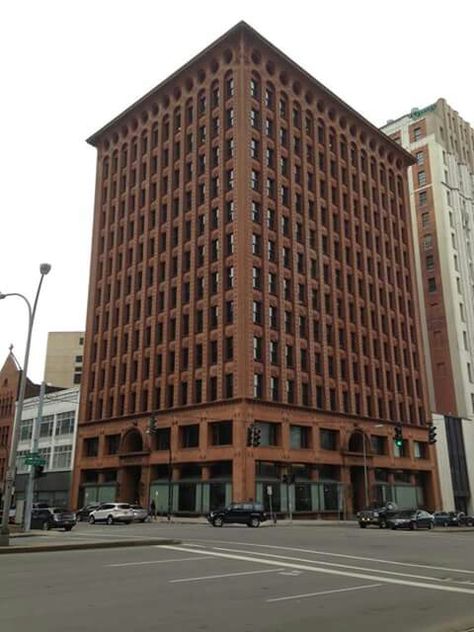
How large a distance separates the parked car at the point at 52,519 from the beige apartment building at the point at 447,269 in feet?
162

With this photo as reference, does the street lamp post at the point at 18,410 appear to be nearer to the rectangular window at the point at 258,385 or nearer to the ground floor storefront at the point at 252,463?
the ground floor storefront at the point at 252,463

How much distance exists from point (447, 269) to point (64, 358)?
241 feet

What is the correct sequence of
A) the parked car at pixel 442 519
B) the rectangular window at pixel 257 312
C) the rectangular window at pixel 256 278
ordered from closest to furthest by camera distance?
1. the parked car at pixel 442 519
2. the rectangular window at pixel 257 312
3. the rectangular window at pixel 256 278

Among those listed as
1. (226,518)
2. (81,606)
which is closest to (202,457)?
(226,518)

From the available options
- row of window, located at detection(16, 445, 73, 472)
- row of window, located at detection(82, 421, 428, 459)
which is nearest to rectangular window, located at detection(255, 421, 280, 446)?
row of window, located at detection(82, 421, 428, 459)

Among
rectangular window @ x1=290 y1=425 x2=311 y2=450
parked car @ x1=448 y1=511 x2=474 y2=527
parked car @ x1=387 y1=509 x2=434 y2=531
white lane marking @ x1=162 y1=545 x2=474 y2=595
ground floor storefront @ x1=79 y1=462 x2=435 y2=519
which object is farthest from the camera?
rectangular window @ x1=290 y1=425 x2=311 y2=450

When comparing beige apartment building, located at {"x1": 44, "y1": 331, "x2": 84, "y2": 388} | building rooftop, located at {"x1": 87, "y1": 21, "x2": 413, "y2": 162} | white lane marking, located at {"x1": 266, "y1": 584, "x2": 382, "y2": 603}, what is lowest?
white lane marking, located at {"x1": 266, "y1": 584, "x2": 382, "y2": 603}

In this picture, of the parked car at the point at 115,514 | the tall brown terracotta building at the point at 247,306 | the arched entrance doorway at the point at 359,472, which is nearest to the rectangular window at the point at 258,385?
the tall brown terracotta building at the point at 247,306

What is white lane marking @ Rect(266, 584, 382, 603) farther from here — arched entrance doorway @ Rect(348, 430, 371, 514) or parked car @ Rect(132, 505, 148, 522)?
arched entrance doorway @ Rect(348, 430, 371, 514)

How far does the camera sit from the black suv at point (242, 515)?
1578 inches

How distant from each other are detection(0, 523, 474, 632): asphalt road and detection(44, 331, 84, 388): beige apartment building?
4047 inches

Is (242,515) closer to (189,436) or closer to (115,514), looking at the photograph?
(115,514)

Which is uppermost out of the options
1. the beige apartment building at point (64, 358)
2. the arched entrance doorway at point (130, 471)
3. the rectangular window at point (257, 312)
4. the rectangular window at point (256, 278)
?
the beige apartment building at point (64, 358)

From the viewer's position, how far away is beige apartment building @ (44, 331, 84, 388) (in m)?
119
